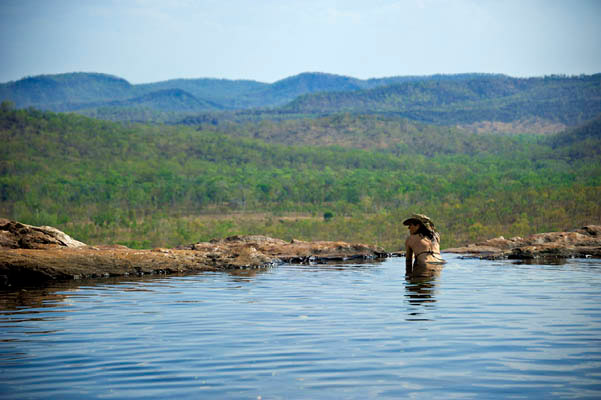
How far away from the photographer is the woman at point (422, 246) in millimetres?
24250

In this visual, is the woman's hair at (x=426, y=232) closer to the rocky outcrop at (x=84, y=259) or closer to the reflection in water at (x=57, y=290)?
the reflection in water at (x=57, y=290)

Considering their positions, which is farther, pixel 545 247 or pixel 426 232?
A: pixel 545 247

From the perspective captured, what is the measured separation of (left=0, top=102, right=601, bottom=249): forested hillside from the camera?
251 feet

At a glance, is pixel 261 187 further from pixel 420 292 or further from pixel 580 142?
pixel 420 292

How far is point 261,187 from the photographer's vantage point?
134125 millimetres

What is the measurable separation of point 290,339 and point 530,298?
7605mm

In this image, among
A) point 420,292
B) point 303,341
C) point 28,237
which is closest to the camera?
point 303,341

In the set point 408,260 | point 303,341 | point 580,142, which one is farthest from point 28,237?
point 580,142

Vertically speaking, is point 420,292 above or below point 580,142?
below

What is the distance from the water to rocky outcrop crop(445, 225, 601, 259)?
36.0 ft

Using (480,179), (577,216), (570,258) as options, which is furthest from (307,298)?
(480,179)

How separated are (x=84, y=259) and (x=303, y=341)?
12868 millimetres

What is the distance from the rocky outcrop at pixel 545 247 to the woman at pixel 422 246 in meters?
5.85

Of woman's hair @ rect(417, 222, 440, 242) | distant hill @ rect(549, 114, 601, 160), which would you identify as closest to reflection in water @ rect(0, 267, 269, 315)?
woman's hair @ rect(417, 222, 440, 242)
